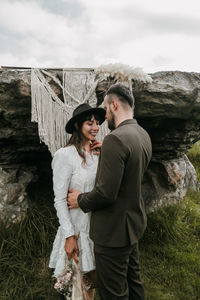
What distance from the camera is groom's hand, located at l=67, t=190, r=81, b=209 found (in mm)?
1970

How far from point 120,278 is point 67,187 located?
0.81 metres

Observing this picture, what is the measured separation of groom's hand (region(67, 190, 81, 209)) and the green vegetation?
142cm

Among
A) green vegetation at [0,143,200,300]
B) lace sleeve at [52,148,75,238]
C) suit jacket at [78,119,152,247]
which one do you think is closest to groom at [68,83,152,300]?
suit jacket at [78,119,152,247]

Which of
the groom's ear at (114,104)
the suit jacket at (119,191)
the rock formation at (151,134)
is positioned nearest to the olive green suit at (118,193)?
the suit jacket at (119,191)

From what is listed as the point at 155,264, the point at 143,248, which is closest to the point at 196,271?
the point at 155,264

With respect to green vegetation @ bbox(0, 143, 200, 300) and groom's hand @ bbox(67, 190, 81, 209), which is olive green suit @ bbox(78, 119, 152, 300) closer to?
groom's hand @ bbox(67, 190, 81, 209)

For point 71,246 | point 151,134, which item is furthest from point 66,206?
point 151,134

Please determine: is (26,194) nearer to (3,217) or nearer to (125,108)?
(3,217)

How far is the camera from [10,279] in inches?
113

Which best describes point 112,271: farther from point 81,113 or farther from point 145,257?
point 145,257

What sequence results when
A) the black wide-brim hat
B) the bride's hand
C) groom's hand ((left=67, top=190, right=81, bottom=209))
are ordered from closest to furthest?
1. groom's hand ((left=67, top=190, right=81, bottom=209))
2. the black wide-brim hat
3. the bride's hand

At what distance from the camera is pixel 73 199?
1985 mm

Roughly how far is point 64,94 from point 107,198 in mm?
1460

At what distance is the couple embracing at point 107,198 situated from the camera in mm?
1705
